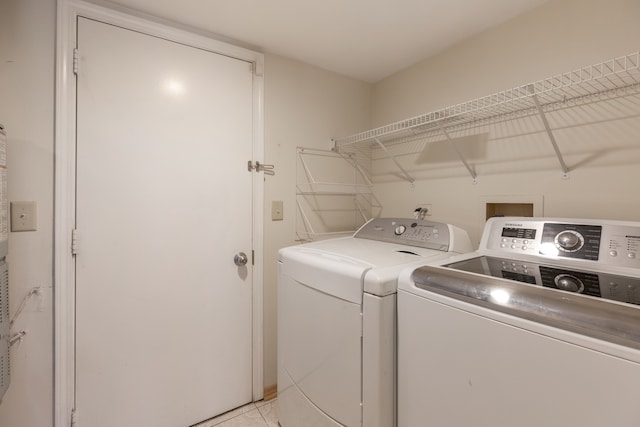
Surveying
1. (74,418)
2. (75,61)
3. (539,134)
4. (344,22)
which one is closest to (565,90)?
(539,134)

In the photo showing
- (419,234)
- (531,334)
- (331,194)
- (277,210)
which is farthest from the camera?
(331,194)

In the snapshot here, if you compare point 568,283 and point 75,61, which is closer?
point 568,283

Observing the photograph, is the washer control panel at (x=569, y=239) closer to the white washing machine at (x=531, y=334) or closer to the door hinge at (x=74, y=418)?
the white washing machine at (x=531, y=334)

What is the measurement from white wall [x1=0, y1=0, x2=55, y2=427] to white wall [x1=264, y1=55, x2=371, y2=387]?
42.2 inches

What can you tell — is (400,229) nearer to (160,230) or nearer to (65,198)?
(160,230)

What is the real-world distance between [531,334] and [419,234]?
0.86m

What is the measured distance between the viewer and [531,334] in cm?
70

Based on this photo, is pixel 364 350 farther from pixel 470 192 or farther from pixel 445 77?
pixel 445 77

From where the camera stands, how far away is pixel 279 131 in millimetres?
1953

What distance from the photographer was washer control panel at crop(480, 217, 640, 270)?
97 centimetres

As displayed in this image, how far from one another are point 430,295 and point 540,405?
0.35 metres

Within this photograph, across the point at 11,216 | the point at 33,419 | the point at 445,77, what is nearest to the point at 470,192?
the point at 445,77

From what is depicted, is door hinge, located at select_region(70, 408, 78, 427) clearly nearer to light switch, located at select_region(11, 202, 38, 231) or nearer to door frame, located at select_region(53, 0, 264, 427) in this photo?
door frame, located at select_region(53, 0, 264, 427)

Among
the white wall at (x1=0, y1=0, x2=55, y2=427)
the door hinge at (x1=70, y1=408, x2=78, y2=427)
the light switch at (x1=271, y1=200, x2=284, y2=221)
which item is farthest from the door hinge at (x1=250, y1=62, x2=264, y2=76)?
the door hinge at (x1=70, y1=408, x2=78, y2=427)
